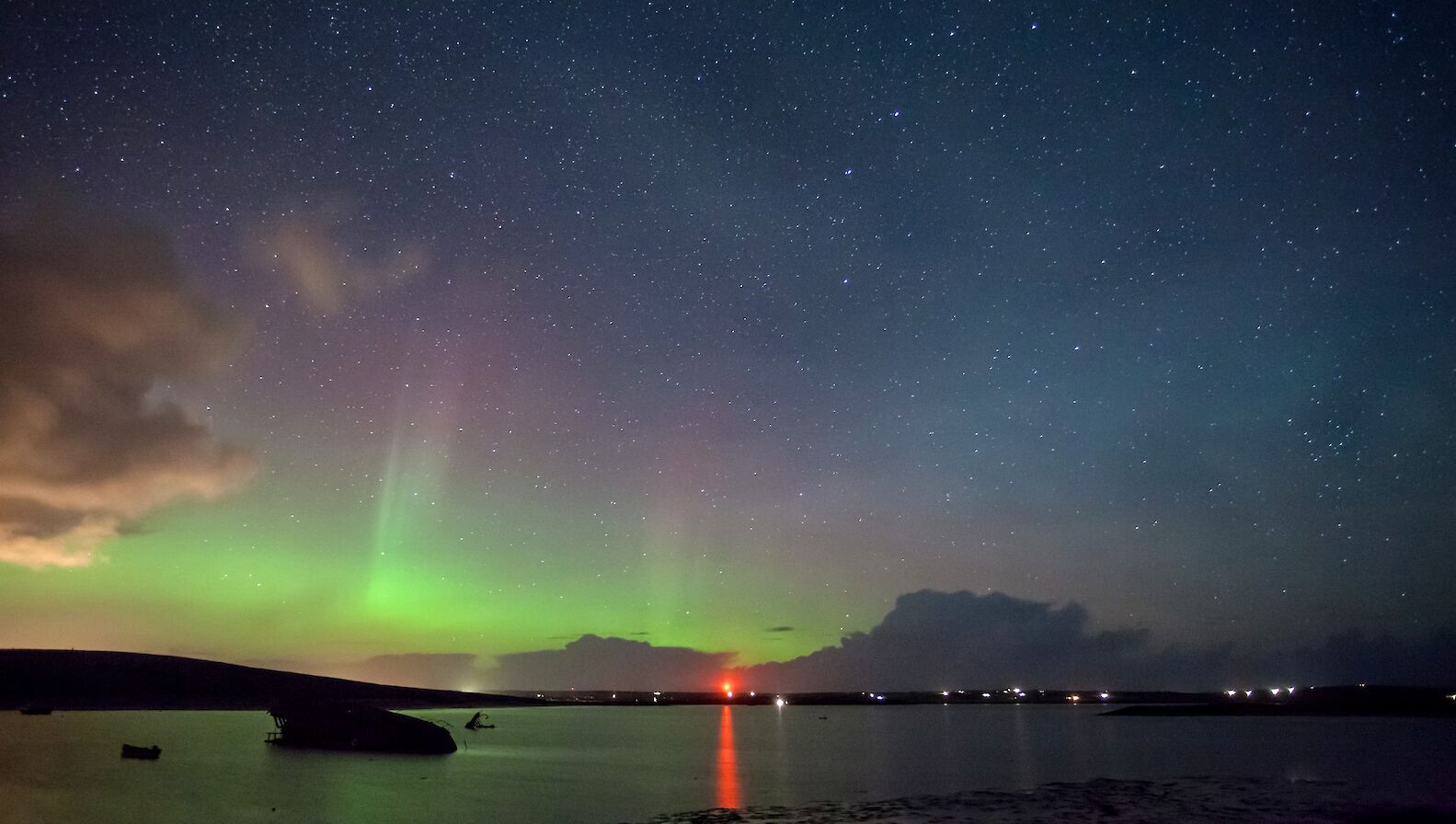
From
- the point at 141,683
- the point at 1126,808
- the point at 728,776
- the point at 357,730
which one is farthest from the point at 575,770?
the point at 141,683

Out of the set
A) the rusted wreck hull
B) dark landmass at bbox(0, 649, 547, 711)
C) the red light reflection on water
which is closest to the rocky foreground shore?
the red light reflection on water

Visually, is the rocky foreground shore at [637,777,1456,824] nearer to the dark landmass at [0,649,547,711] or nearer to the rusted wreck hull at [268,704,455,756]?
the rusted wreck hull at [268,704,455,756]

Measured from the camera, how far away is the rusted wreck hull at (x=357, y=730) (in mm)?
68250

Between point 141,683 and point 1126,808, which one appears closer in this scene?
point 1126,808

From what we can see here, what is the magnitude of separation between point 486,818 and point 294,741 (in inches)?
1696

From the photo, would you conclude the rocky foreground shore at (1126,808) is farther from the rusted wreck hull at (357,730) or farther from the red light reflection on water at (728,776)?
the rusted wreck hull at (357,730)

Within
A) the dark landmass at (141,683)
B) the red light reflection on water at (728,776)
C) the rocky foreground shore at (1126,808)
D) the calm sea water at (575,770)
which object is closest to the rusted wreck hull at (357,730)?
the calm sea water at (575,770)

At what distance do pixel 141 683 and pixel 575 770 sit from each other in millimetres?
126958

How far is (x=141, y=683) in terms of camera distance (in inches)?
5881

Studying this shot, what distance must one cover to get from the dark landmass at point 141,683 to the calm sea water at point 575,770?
148 feet

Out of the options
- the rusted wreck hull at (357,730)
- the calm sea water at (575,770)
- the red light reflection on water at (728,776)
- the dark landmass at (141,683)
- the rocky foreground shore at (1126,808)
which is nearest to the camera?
the rocky foreground shore at (1126,808)

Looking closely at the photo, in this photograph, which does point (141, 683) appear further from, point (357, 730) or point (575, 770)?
point (575, 770)

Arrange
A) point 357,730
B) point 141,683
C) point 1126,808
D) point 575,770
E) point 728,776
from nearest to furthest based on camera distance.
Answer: point 1126,808
point 728,776
point 575,770
point 357,730
point 141,683

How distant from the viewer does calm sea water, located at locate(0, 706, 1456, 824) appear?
37.4 metres
